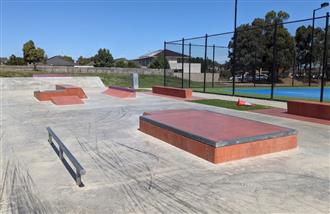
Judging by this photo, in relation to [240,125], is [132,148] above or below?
below

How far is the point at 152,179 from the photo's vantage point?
15.1ft

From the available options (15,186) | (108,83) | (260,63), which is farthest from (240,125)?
(260,63)

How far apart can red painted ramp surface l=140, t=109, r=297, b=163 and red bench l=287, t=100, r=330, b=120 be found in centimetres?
410

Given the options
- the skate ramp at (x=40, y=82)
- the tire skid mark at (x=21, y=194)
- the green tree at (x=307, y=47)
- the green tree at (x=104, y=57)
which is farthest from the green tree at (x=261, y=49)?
the green tree at (x=104, y=57)

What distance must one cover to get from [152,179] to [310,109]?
7902 millimetres

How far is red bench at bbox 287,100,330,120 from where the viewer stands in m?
9.84

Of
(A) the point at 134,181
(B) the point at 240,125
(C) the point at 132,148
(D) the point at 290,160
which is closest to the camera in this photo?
(A) the point at 134,181

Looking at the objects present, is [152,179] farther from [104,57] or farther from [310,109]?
[104,57]

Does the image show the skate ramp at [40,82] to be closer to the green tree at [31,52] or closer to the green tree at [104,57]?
the green tree at [31,52]

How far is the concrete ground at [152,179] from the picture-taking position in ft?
12.1

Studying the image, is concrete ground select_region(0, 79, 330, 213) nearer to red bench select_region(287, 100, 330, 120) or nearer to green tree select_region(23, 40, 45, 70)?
red bench select_region(287, 100, 330, 120)

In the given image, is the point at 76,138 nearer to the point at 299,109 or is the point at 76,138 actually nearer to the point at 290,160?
the point at 290,160

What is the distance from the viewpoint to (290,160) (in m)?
5.50

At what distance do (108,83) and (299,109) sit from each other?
22742 millimetres
